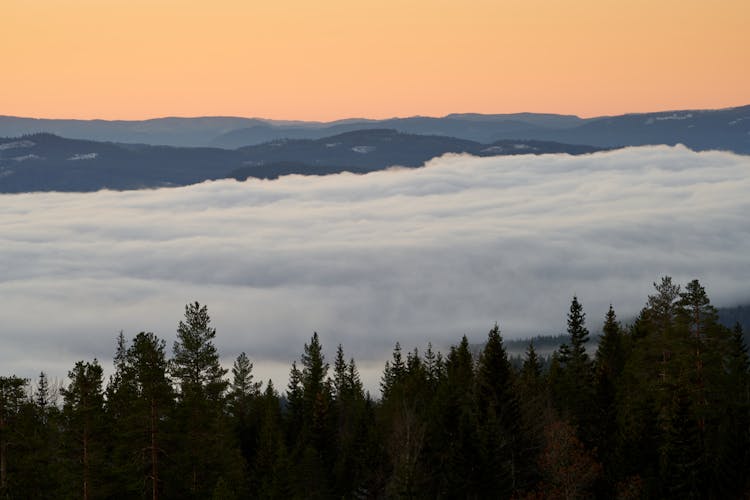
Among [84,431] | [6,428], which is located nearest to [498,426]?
[84,431]

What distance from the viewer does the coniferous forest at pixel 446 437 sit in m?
51.0

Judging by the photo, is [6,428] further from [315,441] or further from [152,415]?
[315,441]

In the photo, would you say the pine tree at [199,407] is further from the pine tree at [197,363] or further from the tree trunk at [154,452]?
the tree trunk at [154,452]

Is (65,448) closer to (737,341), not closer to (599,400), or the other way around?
(599,400)

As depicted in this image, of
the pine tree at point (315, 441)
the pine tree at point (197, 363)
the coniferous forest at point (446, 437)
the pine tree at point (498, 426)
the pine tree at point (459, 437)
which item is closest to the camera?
the coniferous forest at point (446, 437)

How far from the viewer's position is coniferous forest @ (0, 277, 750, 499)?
167 feet

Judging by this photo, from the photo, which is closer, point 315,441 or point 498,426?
point 498,426

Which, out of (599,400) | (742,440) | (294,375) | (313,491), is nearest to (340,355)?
(294,375)

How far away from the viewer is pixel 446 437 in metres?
66.6

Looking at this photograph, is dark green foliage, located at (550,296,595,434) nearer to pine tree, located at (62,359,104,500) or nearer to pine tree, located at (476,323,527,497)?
pine tree, located at (476,323,527,497)

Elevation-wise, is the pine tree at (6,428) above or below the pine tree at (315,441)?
above

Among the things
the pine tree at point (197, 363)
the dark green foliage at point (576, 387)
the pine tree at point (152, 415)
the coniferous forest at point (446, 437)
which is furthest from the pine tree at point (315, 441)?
the dark green foliage at point (576, 387)

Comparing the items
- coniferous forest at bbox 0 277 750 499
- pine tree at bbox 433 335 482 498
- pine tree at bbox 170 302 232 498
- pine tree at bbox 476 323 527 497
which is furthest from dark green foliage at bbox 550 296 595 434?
pine tree at bbox 170 302 232 498

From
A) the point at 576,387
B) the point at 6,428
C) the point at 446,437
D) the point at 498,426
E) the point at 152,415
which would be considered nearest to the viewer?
the point at 152,415
